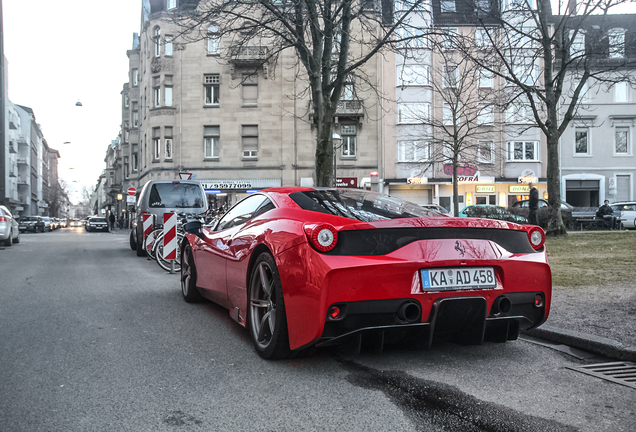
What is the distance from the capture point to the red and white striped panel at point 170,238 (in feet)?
31.4

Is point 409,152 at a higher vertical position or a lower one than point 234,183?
higher

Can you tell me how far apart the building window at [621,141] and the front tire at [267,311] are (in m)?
39.0

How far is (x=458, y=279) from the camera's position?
3.48m

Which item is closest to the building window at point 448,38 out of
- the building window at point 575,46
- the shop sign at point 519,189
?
the building window at point 575,46

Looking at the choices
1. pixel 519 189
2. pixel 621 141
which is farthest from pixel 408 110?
pixel 621 141

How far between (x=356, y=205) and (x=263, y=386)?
Answer: 1.56 m

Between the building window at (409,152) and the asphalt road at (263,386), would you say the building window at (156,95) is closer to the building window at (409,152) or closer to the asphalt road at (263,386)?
the building window at (409,152)

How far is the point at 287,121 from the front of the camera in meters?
35.5

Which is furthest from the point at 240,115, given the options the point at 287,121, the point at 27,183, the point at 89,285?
the point at 27,183

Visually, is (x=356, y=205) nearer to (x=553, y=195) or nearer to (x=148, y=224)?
(x=148, y=224)

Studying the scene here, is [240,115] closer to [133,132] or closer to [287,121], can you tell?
[287,121]

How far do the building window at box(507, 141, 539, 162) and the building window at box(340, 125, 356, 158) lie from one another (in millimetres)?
10170

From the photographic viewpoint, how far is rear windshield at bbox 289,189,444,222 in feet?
12.9

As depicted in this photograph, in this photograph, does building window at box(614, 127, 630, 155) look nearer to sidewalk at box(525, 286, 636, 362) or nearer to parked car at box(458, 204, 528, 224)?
parked car at box(458, 204, 528, 224)
